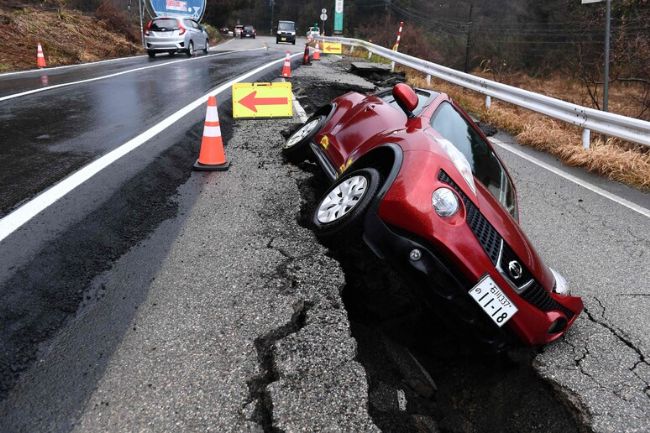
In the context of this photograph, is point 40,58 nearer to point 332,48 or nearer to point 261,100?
point 261,100

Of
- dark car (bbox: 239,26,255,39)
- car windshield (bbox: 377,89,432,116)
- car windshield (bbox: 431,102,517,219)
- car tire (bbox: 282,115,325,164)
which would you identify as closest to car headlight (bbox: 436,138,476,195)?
car windshield (bbox: 431,102,517,219)

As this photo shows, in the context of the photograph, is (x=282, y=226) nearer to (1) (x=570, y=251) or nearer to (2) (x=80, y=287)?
(2) (x=80, y=287)

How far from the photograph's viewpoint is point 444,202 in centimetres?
278

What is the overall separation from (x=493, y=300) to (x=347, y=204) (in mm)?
1106

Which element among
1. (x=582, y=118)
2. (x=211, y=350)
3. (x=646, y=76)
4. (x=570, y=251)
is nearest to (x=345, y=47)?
(x=646, y=76)

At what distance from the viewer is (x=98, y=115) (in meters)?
7.48

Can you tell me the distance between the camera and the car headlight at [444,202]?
2.75m

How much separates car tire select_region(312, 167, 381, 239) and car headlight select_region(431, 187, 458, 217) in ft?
1.28

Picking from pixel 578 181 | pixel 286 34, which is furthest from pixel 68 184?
pixel 286 34

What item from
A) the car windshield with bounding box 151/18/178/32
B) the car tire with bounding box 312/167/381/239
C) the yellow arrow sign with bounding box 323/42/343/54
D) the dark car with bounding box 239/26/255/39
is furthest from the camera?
the dark car with bounding box 239/26/255/39

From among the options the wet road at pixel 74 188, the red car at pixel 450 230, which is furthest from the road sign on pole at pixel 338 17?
the red car at pixel 450 230

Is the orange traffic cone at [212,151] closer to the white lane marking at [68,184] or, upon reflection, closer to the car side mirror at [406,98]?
the white lane marking at [68,184]

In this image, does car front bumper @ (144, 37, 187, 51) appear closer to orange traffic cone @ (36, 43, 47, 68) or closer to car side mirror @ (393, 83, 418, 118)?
orange traffic cone @ (36, 43, 47, 68)

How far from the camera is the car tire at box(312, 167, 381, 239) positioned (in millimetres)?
3033
